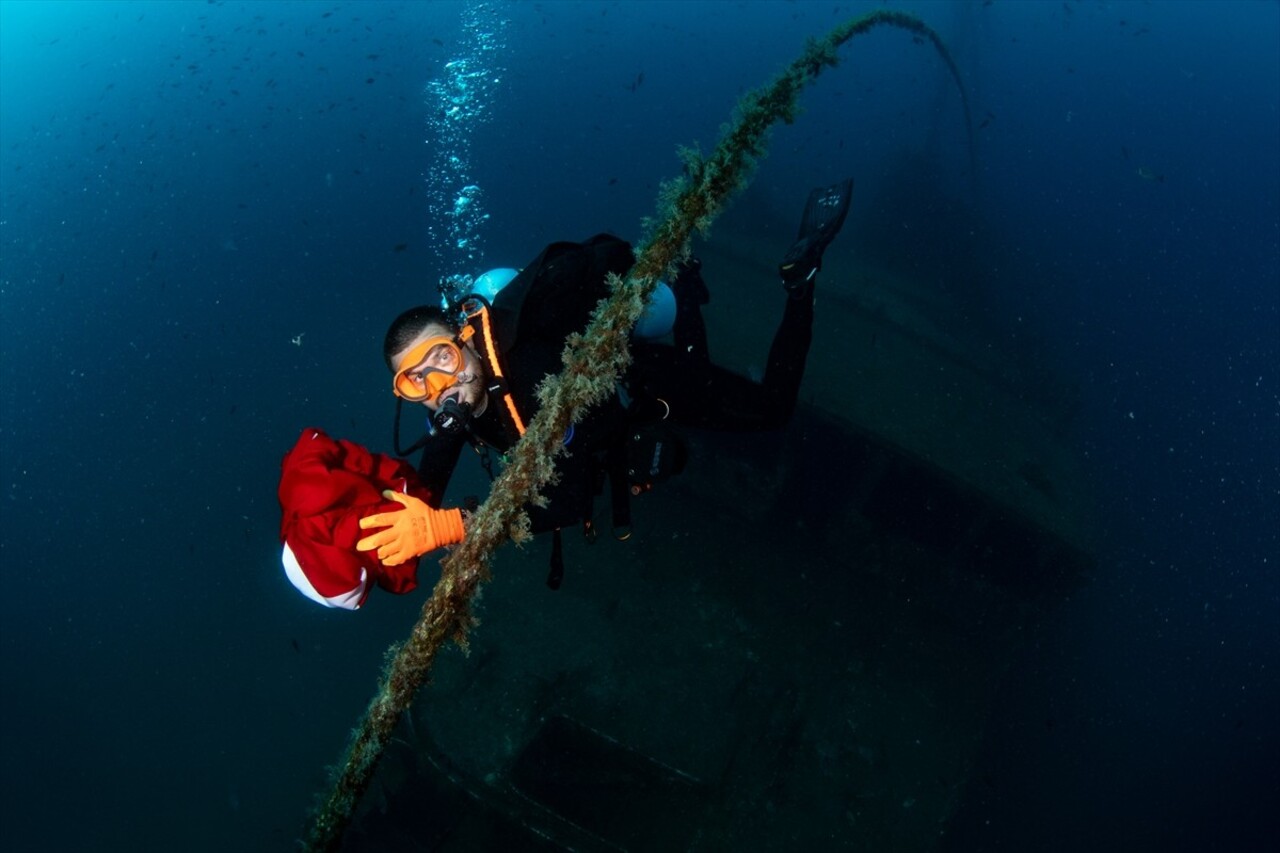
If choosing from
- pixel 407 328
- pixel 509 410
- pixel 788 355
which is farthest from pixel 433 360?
pixel 788 355

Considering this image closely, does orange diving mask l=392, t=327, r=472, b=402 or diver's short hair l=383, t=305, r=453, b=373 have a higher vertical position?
diver's short hair l=383, t=305, r=453, b=373

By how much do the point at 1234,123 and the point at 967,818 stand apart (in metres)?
51.2

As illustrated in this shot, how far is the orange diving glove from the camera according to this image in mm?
1973

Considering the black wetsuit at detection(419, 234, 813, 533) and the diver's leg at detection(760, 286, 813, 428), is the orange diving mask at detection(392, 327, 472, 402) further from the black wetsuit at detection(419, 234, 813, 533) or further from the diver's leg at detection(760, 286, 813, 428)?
the diver's leg at detection(760, 286, 813, 428)

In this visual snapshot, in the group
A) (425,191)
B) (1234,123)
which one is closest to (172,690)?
(425,191)

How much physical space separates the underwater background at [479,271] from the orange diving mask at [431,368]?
4.17m

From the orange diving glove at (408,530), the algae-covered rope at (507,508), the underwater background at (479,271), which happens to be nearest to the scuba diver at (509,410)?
the orange diving glove at (408,530)

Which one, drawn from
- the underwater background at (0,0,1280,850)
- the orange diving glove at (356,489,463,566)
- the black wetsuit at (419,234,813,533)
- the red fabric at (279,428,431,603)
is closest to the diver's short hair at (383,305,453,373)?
the black wetsuit at (419,234,813,533)

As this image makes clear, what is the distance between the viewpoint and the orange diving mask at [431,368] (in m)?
2.54

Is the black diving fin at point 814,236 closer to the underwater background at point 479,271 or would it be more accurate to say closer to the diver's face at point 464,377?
the diver's face at point 464,377

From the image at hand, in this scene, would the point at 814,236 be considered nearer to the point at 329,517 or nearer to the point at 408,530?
the point at 408,530

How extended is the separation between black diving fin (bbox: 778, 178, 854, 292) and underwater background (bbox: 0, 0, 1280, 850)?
250 centimetres

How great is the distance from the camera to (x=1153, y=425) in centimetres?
1675

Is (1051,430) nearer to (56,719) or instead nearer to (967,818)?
(967,818)
